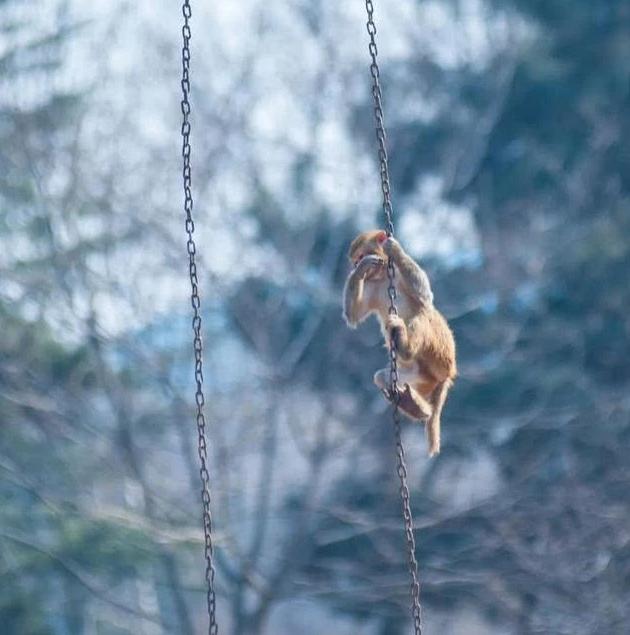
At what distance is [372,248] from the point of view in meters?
5.98

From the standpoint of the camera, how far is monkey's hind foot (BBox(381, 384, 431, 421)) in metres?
5.85

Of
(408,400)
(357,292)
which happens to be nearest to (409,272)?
A: (357,292)

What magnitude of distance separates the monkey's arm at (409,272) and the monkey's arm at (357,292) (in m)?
0.09

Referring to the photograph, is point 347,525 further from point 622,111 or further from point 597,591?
point 622,111

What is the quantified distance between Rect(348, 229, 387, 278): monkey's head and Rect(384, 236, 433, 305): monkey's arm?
0.07 meters

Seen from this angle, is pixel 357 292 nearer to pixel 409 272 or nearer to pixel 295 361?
pixel 409 272

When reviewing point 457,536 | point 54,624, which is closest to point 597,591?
point 457,536

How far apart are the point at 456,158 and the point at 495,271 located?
1337 millimetres

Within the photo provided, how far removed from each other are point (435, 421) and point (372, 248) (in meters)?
0.66

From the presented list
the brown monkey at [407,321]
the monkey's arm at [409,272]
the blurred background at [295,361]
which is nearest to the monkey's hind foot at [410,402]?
the brown monkey at [407,321]

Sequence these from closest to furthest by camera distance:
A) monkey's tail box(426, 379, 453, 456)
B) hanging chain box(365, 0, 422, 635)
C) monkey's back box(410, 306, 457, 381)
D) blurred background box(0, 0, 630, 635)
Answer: hanging chain box(365, 0, 422, 635) → monkey's back box(410, 306, 457, 381) → monkey's tail box(426, 379, 453, 456) → blurred background box(0, 0, 630, 635)

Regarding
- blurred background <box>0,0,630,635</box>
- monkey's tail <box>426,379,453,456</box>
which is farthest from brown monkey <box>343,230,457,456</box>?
blurred background <box>0,0,630,635</box>

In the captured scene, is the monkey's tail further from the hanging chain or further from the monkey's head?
the monkey's head

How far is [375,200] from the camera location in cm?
1585
